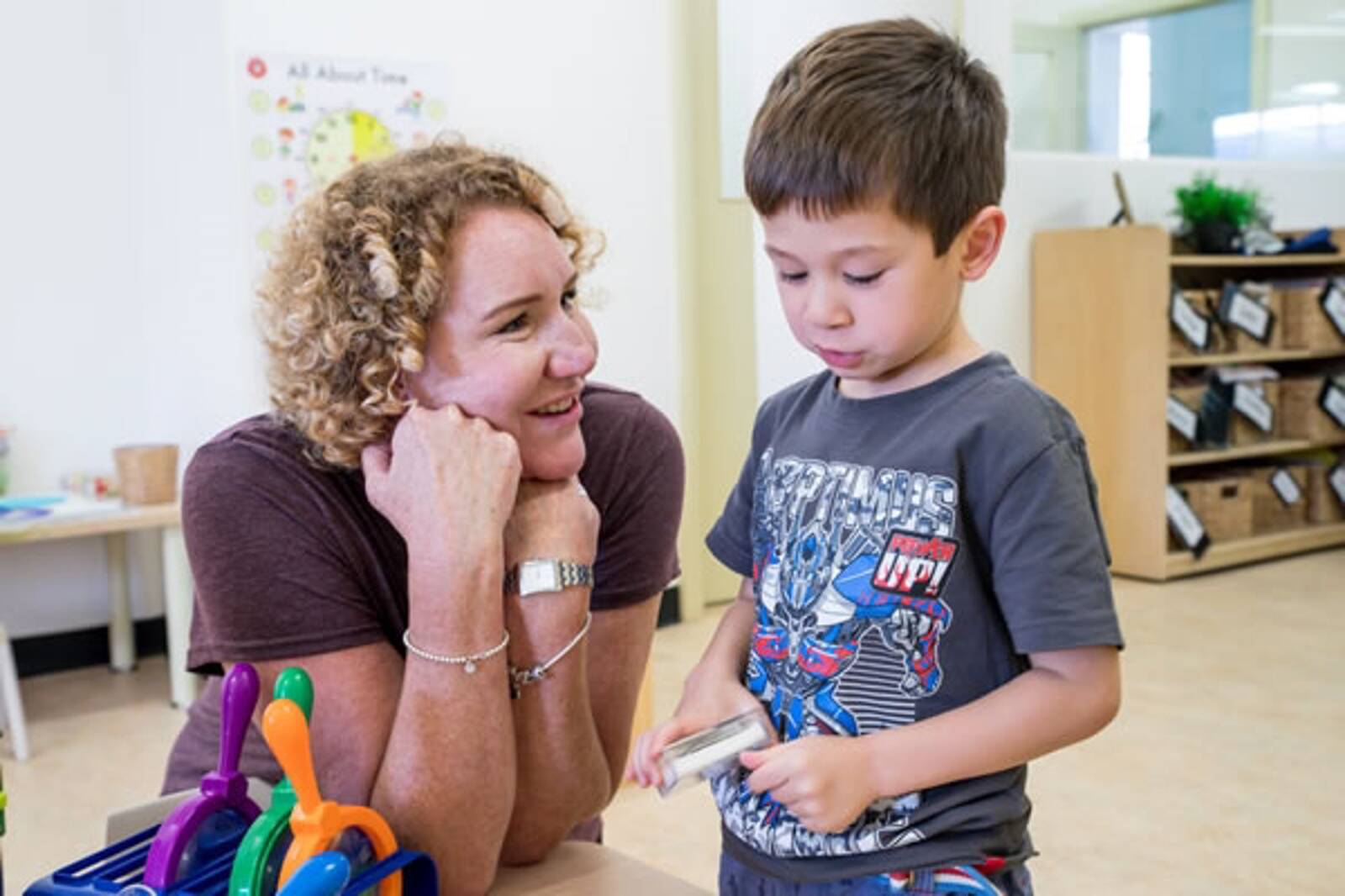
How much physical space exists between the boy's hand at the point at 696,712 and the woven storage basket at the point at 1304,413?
16.5 ft

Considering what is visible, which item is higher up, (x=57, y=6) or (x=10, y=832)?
(x=57, y=6)

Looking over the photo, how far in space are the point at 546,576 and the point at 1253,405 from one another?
4830 mm

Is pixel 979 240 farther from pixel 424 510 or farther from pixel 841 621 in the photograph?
pixel 424 510

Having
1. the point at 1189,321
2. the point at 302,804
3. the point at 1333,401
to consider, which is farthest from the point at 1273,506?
the point at 302,804

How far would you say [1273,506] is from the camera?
5.42m

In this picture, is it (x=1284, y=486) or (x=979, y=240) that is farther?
(x=1284, y=486)

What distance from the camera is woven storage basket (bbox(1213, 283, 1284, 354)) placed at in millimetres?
5254

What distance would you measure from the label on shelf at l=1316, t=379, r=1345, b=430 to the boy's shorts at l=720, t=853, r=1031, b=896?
507 cm

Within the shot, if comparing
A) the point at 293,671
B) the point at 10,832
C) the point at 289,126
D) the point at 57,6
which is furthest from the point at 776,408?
the point at 57,6

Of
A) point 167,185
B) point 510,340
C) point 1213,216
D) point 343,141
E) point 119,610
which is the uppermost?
point 343,141

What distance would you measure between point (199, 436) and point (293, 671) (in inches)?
136

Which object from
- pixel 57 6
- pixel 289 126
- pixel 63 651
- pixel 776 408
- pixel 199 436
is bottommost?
pixel 63 651

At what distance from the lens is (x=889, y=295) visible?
0.93 meters

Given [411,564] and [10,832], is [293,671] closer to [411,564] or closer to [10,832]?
[411,564]
